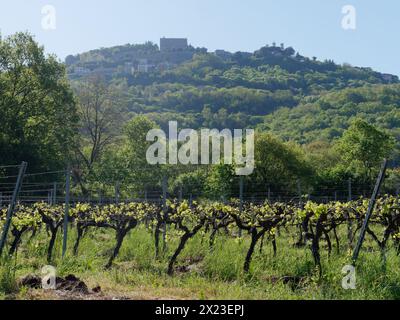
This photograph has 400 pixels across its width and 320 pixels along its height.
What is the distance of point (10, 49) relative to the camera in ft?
94.0

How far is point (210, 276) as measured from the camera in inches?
324

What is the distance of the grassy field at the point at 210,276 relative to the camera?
646cm

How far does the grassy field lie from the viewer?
6.46 meters

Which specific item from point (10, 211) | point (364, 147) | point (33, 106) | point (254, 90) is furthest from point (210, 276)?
point (254, 90)

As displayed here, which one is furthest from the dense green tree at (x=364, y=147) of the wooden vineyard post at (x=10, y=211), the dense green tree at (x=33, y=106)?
the wooden vineyard post at (x=10, y=211)

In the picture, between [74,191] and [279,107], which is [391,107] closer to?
[279,107]

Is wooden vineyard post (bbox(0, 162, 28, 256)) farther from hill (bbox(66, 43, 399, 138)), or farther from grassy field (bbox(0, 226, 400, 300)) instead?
hill (bbox(66, 43, 399, 138))

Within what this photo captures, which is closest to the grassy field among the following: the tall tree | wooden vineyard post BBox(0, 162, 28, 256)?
wooden vineyard post BBox(0, 162, 28, 256)

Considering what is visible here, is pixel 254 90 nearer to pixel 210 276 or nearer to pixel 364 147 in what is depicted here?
pixel 364 147

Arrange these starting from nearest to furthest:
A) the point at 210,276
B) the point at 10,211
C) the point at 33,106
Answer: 1. the point at 10,211
2. the point at 210,276
3. the point at 33,106

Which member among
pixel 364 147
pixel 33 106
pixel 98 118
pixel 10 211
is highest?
pixel 33 106

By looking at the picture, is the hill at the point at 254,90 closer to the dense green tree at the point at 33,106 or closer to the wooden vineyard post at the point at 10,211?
the dense green tree at the point at 33,106

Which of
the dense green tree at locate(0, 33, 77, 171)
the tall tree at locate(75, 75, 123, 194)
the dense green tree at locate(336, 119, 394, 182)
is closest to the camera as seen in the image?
the dense green tree at locate(0, 33, 77, 171)
